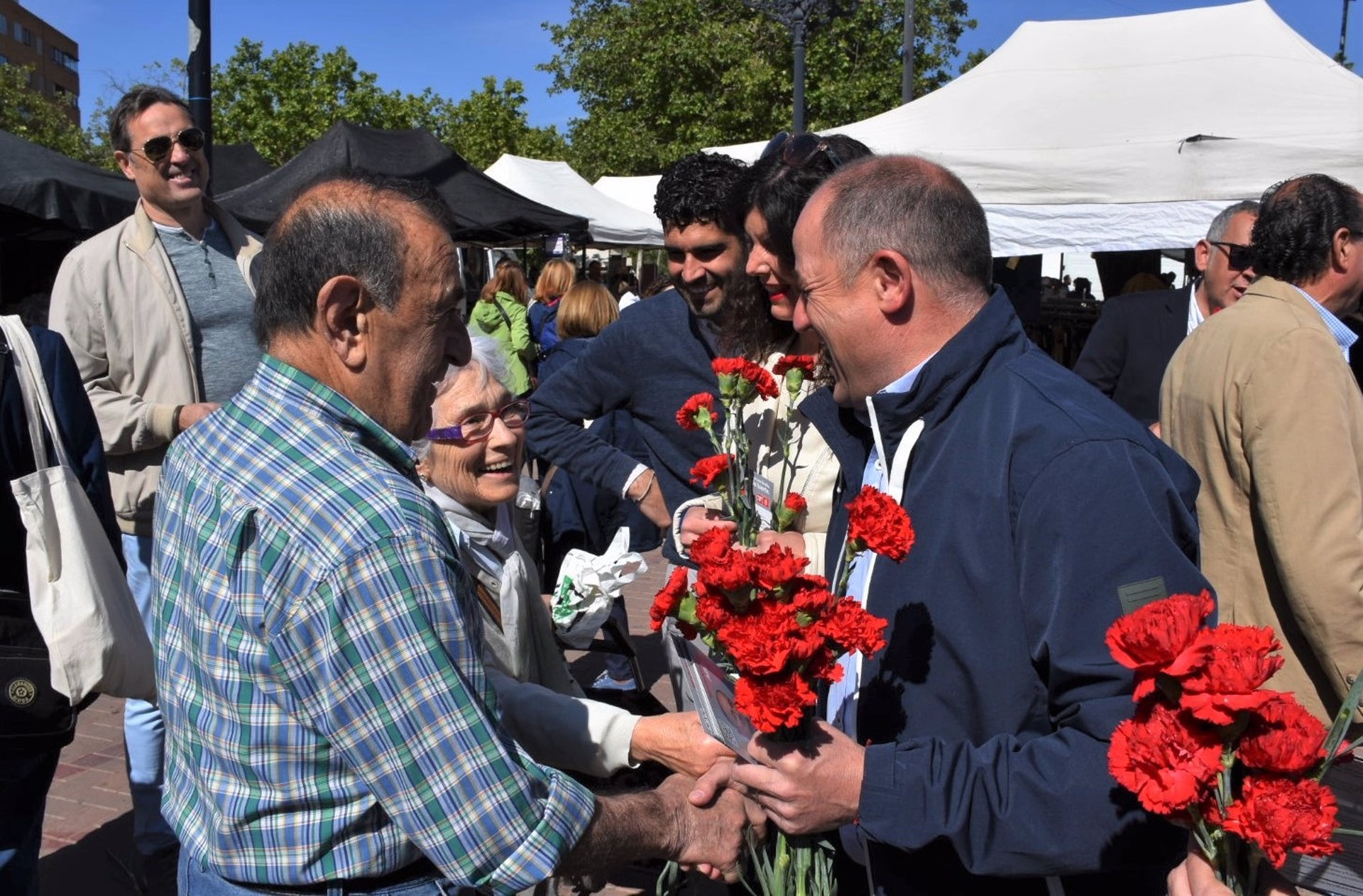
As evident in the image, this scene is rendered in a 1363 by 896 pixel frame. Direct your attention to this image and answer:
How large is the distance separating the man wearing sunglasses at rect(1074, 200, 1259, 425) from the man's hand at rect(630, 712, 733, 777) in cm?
356

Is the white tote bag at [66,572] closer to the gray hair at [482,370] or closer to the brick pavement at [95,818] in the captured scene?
the gray hair at [482,370]

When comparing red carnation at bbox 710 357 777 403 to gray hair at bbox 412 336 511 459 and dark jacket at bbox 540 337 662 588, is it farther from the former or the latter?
dark jacket at bbox 540 337 662 588

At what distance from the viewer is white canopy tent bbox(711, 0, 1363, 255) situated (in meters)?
7.38

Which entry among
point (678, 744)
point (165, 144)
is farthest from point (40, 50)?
point (678, 744)

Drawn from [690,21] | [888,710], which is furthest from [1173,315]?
[690,21]

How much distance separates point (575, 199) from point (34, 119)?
35.7m

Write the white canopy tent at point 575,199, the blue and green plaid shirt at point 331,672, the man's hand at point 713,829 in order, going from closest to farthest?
the blue and green plaid shirt at point 331,672, the man's hand at point 713,829, the white canopy tent at point 575,199

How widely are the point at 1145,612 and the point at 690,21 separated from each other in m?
32.9

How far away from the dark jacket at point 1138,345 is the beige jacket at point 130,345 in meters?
4.13

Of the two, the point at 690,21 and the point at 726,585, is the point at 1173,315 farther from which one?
the point at 690,21

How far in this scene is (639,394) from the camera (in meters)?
3.88

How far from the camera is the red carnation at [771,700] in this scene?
1.57 m

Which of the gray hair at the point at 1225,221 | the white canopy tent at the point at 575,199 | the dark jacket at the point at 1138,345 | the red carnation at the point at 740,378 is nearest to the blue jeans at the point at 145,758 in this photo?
the red carnation at the point at 740,378

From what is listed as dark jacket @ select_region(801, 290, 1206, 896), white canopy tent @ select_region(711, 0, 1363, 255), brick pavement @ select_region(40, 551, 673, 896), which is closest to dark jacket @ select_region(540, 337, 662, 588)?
brick pavement @ select_region(40, 551, 673, 896)
